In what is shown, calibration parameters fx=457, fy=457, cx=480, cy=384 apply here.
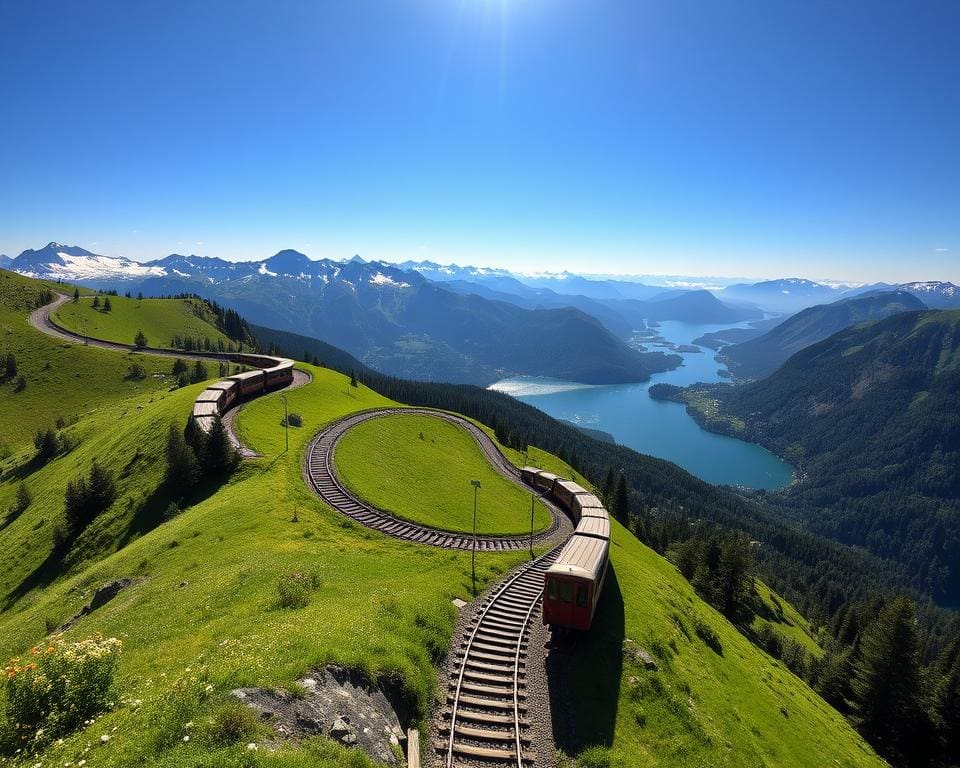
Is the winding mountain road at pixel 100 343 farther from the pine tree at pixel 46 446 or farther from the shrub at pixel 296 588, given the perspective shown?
the shrub at pixel 296 588

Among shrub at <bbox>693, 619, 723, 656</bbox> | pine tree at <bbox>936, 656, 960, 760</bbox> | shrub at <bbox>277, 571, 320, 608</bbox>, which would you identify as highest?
shrub at <bbox>277, 571, 320, 608</bbox>

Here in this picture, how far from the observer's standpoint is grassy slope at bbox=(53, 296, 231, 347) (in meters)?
136

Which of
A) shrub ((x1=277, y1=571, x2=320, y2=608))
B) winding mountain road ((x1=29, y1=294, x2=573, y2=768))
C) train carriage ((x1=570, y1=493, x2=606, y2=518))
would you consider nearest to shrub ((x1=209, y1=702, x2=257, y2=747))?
winding mountain road ((x1=29, y1=294, x2=573, y2=768))

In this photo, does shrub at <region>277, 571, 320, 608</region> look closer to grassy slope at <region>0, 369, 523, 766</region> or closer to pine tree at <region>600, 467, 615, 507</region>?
grassy slope at <region>0, 369, 523, 766</region>

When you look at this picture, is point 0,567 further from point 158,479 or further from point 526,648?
point 526,648

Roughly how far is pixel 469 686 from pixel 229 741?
12563 millimetres

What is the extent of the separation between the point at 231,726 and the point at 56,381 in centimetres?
12303

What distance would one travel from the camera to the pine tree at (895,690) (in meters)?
44.4

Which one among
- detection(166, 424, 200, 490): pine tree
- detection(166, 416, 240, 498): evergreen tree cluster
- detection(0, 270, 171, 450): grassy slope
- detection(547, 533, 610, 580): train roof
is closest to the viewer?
detection(547, 533, 610, 580): train roof

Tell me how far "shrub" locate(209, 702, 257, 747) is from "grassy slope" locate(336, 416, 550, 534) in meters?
29.1

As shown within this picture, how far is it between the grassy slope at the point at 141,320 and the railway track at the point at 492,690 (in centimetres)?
14464

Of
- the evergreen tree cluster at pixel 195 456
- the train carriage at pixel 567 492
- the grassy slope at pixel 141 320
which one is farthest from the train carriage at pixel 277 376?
the grassy slope at pixel 141 320

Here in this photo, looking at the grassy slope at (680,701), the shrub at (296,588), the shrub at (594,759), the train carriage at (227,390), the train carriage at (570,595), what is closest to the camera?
the shrub at (594,759)

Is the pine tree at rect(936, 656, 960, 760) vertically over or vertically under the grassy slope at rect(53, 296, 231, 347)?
under
